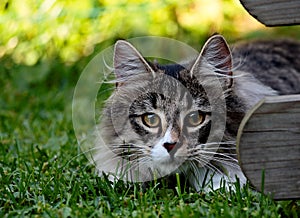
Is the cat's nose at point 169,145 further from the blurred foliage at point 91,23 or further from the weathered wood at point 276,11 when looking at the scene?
the blurred foliage at point 91,23

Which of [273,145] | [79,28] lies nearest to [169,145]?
[273,145]

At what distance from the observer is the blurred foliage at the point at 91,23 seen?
559 centimetres

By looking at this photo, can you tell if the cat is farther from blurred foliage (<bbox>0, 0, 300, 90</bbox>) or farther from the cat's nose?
blurred foliage (<bbox>0, 0, 300, 90</bbox>)

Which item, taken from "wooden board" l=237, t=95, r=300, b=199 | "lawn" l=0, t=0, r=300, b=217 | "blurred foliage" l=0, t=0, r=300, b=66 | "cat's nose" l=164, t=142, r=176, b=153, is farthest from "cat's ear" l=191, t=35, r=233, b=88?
"blurred foliage" l=0, t=0, r=300, b=66

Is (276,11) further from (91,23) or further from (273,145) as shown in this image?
(91,23)

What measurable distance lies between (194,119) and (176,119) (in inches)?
3.5

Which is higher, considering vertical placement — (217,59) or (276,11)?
(276,11)

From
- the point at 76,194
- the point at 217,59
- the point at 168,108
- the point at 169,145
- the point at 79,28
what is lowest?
the point at 76,194

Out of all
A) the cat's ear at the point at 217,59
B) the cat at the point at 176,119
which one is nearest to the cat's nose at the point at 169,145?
the cat at the point at 176,119

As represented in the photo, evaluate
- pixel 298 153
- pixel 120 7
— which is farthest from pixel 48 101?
pixel 298 153

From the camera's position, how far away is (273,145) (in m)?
2.29

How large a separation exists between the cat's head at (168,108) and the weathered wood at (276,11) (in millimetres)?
628

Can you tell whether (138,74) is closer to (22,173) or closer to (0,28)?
(22,173)

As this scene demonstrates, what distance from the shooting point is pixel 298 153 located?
2293 mm
